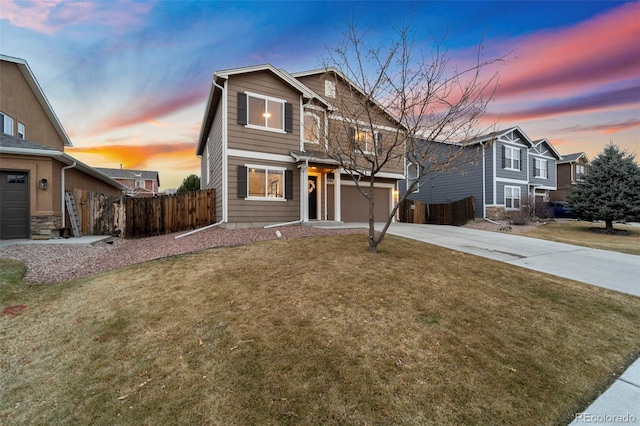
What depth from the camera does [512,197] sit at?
21.4m

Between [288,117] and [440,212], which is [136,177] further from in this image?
[440,212]

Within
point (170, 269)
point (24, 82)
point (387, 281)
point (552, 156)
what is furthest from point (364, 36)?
point (552, 156)

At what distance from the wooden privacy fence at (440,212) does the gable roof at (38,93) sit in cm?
2259

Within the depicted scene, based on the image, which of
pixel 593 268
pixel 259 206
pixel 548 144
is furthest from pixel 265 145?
pixel 548 144

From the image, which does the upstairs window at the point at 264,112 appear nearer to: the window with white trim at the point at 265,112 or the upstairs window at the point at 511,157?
the window with white trim at the point at 265,112

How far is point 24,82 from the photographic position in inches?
539

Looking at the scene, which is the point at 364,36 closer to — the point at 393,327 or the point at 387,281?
the point at 387,281

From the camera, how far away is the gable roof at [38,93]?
12777mm

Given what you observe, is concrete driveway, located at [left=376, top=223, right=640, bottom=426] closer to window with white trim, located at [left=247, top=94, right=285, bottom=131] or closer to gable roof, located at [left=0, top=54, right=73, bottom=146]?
window with white trim, located at [left=247, top=94, right=285, bottom=131]

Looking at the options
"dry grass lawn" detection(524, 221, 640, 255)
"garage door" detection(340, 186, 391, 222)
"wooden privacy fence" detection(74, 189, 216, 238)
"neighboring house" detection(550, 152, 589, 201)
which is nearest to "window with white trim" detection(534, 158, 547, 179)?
"neighboring house" detection(550, 152, 589, 201)

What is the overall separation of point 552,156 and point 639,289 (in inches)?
1071

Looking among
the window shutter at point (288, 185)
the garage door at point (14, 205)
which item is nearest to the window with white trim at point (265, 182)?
the window shutter at point (288, 185)

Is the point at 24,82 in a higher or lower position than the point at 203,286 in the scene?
higher

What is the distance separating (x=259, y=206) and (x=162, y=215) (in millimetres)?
4471
